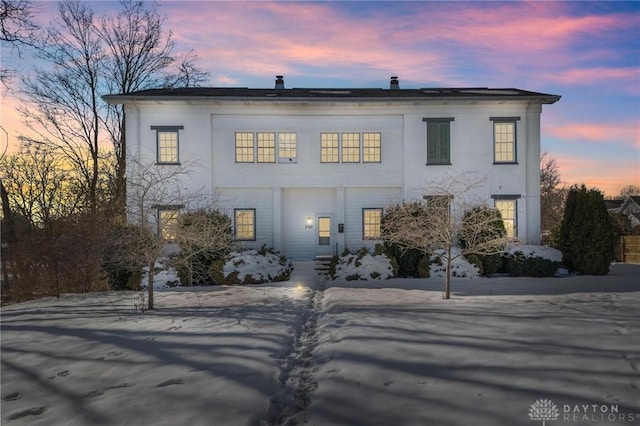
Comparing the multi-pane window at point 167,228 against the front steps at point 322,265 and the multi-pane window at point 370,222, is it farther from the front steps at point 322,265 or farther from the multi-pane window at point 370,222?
the multi-pane window at point 370,222

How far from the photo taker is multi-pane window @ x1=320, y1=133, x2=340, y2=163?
64.0 feet

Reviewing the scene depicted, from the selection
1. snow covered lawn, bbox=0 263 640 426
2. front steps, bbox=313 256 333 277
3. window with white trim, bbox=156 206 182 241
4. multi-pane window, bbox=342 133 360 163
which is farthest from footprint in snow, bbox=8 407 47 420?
multi-pane window, bbox=342 133 360 163

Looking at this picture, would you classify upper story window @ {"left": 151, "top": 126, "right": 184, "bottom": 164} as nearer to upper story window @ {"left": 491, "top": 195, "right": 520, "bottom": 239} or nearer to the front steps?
the front steps

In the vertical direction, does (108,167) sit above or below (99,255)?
above

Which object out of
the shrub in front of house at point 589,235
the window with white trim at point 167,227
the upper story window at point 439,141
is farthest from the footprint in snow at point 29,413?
the upper story window at point 439,141

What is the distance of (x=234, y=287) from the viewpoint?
13594 mm

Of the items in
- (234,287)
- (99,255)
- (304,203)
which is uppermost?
(304,203)

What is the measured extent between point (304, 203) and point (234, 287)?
23.4 ft

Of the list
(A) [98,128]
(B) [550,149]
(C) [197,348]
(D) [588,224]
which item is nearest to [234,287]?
(C) [197,348]

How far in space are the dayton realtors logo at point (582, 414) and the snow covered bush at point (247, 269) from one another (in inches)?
431

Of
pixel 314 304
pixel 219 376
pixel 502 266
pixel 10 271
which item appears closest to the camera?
pixel 219 376

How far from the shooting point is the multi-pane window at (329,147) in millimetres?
19516

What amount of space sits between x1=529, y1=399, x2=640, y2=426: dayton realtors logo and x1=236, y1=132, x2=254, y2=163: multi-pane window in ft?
54.4

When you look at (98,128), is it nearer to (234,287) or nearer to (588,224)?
(234,287)
